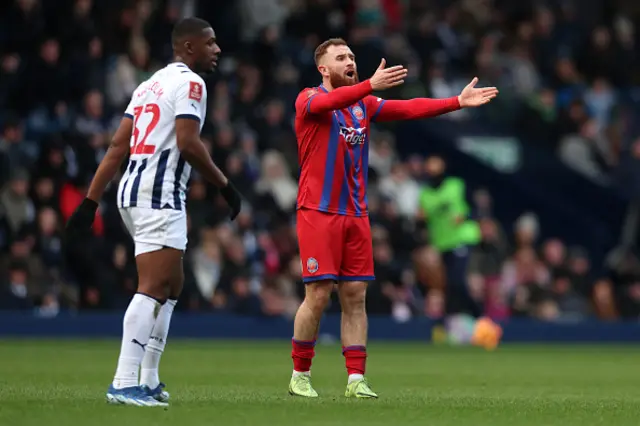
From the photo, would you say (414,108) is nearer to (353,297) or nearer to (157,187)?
(353,297)

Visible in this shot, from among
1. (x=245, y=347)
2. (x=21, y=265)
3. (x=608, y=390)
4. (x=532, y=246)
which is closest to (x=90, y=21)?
(x=21, y=265)

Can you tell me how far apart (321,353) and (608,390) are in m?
5.65

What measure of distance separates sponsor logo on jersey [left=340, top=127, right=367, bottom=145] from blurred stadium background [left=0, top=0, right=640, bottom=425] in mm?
4432

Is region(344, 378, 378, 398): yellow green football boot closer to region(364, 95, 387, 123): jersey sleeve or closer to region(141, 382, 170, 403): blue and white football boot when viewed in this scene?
region(141, 382, 170, 403): blue and white football boot

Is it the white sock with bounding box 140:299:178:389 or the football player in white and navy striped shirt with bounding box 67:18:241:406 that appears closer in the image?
the football player in white and navy striped shirt with bounding box 67:18:241:406

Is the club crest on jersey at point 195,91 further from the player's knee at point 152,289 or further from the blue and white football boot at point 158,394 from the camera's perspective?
the blue and white football boot at point 158,394

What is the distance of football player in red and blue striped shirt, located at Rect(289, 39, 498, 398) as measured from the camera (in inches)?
377

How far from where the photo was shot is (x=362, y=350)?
9.59 m

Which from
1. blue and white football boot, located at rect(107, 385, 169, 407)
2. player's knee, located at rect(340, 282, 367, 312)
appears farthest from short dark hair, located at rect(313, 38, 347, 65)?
blue and white football boot, located at rect(107, 385, 169, 407)

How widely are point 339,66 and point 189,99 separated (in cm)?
178

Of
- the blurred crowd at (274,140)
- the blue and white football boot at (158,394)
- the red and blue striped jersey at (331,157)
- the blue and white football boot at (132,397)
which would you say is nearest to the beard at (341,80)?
the red and blue striped jersey at (331,157)

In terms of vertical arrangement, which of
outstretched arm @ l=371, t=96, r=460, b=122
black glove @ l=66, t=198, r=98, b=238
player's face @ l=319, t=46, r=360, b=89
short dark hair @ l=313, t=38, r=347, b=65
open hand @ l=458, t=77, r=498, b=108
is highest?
short dark hair @ l=313, t=38, r=347, b=65

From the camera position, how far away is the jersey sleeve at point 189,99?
27.0ft

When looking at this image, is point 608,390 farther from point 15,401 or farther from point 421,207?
point 421,207
